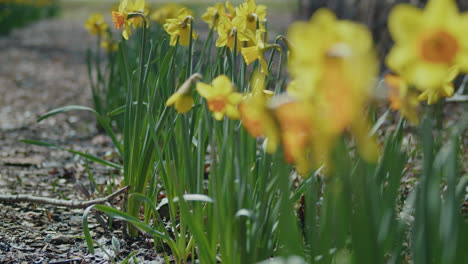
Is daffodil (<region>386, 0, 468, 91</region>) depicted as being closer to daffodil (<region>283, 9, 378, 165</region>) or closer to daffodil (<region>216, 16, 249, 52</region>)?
Answer: daffodil (<region>283, 9, 378, 165</region>)

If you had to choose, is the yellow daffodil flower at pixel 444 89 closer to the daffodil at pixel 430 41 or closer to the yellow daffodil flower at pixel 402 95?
the yellow daffodil flower at pixel 402 95

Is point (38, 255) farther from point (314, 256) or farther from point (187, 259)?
point (314, 256)

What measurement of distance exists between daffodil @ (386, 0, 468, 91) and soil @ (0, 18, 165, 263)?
1148mm

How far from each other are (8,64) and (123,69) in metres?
4.37

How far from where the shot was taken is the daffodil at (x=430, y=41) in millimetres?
804

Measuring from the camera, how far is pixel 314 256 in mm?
1089

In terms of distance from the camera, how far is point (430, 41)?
82 cm

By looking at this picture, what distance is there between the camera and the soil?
5.96 feet

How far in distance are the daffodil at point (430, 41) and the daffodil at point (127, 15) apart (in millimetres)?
1025

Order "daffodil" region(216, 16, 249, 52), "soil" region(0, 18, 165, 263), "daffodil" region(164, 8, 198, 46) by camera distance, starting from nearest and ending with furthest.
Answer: "daffodil" region(216, 16, 249, 52), "daffodil" region(164, 8, 198, 46), "soil" region(0, 18, 165, 263)

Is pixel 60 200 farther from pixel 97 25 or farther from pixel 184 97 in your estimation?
pixel 97 25

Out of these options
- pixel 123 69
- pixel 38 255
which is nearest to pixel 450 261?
pixel 38 255

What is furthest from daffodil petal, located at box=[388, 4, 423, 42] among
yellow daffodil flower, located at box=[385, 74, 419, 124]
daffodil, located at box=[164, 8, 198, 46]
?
daffodil, located at box=[164, 8, 198, 46]

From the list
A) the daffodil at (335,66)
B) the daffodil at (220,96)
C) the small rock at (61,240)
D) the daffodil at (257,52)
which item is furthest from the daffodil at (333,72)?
the small rock at (61,240)
